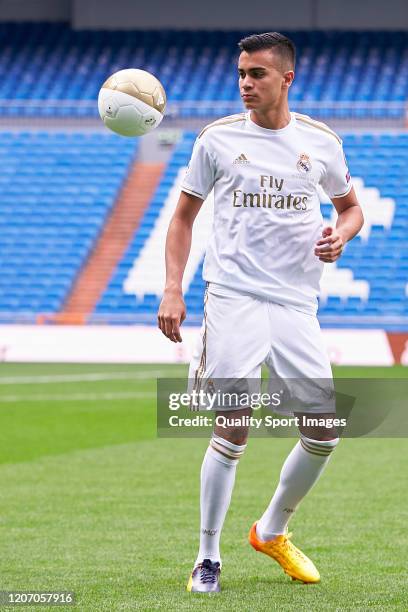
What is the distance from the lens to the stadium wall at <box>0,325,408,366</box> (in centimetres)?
2247

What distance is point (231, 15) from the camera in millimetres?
35750

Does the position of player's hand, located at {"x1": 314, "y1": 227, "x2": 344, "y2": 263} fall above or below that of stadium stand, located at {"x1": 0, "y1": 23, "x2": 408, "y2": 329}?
above

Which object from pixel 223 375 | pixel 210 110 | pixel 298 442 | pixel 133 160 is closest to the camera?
pixel 223 375

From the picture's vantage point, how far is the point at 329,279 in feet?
88.6

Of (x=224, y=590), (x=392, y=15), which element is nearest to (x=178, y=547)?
(x=224, y=590)

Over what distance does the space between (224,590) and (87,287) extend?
2272 cm

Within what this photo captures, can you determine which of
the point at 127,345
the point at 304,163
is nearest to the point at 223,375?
the point at 304,163

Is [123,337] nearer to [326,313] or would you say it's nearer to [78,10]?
[326,313]

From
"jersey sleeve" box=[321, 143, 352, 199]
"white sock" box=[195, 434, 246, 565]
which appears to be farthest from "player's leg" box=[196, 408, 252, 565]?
"jersey sleeve" box=[321, 143, 352, 199]

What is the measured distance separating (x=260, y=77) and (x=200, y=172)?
0.49 meters

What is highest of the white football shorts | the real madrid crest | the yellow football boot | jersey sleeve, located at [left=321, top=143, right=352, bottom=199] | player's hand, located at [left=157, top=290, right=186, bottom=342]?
the real madrid crest

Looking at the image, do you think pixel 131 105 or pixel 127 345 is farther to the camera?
pixel 127 345

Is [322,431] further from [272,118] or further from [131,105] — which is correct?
[131,105]

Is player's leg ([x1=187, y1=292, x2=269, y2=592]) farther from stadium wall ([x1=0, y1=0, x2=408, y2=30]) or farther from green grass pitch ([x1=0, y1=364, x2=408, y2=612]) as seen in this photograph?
stadium wall ([x1=0, y1=0, x2=408, y2=30])
